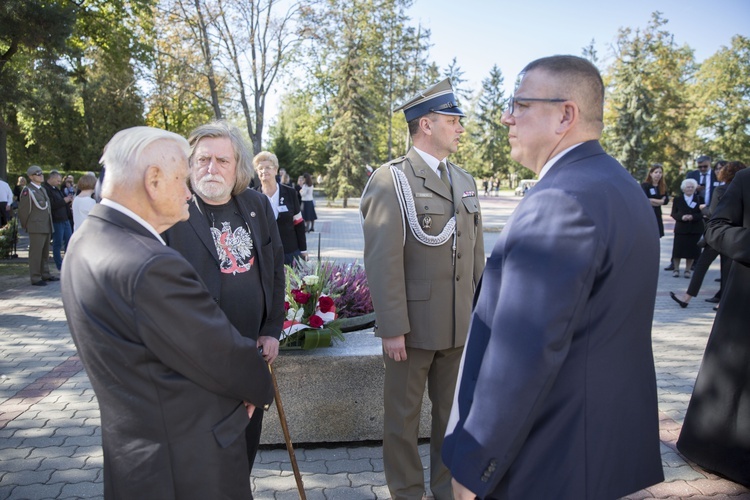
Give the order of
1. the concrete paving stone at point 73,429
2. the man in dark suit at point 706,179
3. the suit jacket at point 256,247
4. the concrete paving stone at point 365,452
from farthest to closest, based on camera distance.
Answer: the man in dark suit at point 706,179 < the concrete paving stone at point 73,429 < the concrete paving stone at point 365,452 < the suit jacket at point 256,247

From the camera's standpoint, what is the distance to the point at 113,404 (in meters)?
1.70

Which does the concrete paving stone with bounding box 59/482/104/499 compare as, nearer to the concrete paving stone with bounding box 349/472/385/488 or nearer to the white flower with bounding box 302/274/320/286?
the concrete paving stone with bounding box 349/472/385/488

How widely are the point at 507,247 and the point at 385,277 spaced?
1.40 meters

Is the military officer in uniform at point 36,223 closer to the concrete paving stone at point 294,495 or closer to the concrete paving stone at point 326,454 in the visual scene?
the concrete paving stone at point 326,454

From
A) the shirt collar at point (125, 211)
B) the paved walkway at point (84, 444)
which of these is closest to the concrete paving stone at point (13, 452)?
the paved walkway at point (84, 444)

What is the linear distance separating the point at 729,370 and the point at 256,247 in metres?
2.95

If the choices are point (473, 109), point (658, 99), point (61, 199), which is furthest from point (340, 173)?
point (473, 109)

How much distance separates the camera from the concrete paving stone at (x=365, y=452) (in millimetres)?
3723

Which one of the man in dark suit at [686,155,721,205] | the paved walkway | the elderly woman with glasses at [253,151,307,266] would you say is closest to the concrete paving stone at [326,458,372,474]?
the paved walkway

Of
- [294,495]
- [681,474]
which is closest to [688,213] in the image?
[681,474]

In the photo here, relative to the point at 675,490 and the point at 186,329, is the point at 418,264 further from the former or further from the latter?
the point at 675,490

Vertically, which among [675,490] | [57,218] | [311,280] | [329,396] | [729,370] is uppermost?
[311,280]

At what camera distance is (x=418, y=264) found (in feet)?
10.1

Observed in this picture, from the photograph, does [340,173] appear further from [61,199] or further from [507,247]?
[507,247]
